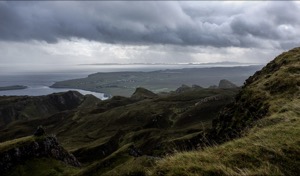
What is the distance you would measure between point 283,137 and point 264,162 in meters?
3.18

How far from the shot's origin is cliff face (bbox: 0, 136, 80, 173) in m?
73.0

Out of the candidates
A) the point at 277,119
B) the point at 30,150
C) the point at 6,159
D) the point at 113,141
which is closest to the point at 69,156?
the point at 30,150

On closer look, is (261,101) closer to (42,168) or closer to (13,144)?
(42,168)

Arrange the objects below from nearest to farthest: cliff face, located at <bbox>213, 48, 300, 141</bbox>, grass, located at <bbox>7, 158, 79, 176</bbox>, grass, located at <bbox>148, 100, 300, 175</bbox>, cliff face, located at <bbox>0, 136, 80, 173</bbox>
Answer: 1. grass, located at <bbox>148, 100, 300, 175</bbox>
2. cliff face, located at <bbox>213, 48, 300, 141</bbox>
3. grass, located at <bbox>7, 158, 79, 176</bbox>
4. cliff face, located at <bbox>0, 136, 80, 173</bbox>

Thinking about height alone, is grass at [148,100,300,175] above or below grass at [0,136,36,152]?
above

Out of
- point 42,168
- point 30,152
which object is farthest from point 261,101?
point 30,152

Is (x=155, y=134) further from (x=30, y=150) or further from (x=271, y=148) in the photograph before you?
(x=271, y=148)

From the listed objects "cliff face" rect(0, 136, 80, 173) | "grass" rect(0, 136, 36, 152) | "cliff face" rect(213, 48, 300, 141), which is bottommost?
"cliff face" rect(0, 136, 80, 173)

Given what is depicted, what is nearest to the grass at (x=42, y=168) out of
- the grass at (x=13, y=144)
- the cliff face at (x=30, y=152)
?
the cliff face at (x=30, y=152)

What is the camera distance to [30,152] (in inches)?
3041

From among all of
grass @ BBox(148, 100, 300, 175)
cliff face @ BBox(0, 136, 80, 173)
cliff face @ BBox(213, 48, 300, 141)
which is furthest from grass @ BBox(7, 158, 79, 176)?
grass @ BBox(148, 100, 300, 175)

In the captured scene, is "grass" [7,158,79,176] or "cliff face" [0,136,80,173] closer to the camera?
"grass" [7,158,79,176]

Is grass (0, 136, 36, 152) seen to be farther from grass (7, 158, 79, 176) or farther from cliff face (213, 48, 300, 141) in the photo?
cliff face (213, 48, 300, 141)

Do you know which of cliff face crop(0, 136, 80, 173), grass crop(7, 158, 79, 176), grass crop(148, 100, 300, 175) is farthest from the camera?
cliff face crop(0, 136, 80, 173)
